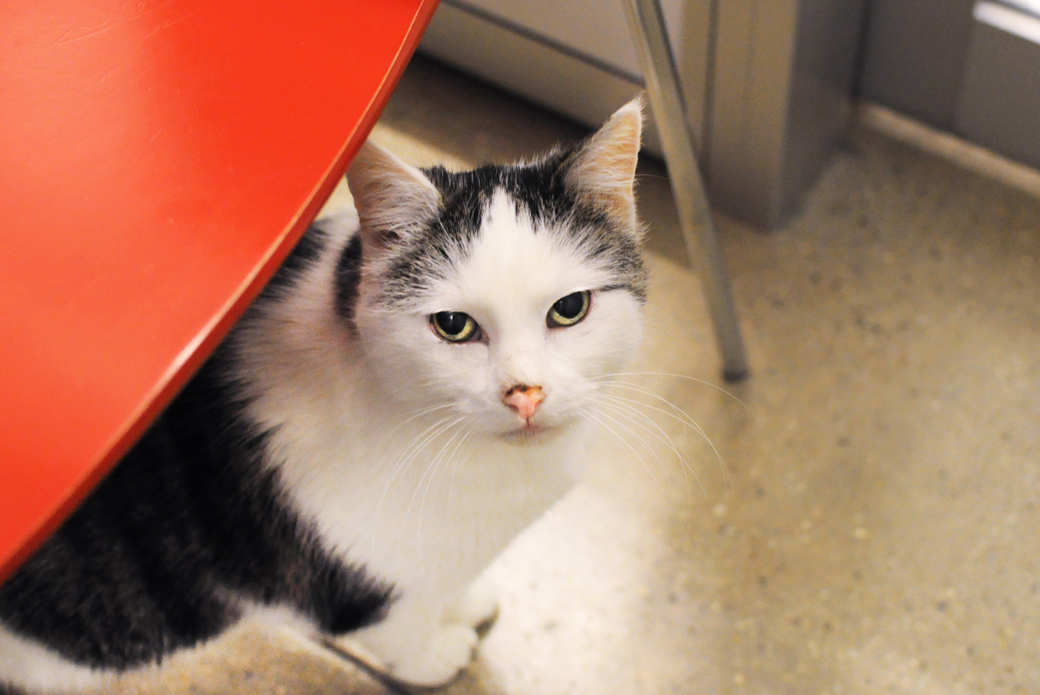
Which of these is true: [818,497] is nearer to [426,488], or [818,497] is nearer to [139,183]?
[426,488]

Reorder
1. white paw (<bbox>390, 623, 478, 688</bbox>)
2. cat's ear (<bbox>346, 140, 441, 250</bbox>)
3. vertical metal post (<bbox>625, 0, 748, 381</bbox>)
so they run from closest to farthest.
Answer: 1. cat's ear (<bbox>346, 140, 441, 250</bbox>)
2. vertical metal post (<bbox>625, 0, 748, 381</bbox>)
3. white paw (<bbox>390, 623, 478, 688</bbox>)

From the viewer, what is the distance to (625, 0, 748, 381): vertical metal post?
978 millimetres

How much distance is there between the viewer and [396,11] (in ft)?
2.09

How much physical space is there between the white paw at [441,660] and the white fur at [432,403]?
0.34 ft

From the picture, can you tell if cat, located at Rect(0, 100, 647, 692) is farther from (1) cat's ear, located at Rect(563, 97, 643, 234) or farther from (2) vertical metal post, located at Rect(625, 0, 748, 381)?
(2) vertical metal post, located at Rect(625, 0, 748, 381)

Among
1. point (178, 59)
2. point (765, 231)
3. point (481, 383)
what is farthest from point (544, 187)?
point (765, 231)

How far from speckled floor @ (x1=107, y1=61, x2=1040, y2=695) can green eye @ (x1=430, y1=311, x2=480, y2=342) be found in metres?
0.33

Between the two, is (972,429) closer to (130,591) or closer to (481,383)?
(481,383)

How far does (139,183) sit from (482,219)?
264mm

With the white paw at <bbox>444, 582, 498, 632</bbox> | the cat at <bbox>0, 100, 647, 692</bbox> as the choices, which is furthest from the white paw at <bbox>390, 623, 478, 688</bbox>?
the cat at <bbox>0, 100, 647, 692</bbox>

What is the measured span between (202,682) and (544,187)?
2.82 feet

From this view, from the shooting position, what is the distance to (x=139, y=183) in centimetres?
57

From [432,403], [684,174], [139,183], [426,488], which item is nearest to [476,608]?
[426,488]

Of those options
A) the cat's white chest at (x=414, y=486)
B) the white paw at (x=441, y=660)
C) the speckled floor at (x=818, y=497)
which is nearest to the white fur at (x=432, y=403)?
the cat's white chest at (x=414, y=486)
